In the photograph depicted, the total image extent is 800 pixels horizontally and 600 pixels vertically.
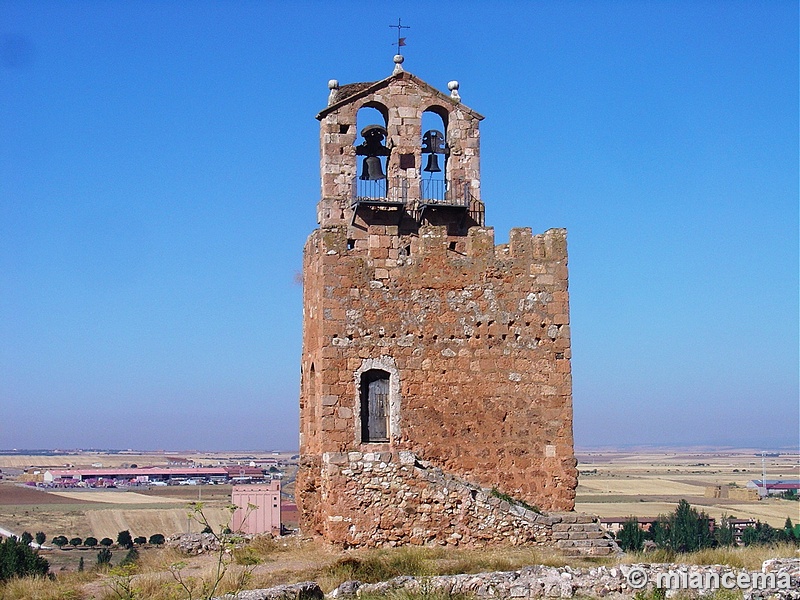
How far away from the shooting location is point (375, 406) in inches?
680

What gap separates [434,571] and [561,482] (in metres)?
4.38

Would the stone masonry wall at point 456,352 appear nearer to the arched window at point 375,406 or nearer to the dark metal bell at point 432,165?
the arched window at point 375,406

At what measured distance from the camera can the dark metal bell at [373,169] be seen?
1920cm

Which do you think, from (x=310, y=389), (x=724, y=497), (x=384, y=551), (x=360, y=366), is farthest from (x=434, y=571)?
(x=724, y=497)

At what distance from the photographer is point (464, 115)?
1941 centimetres

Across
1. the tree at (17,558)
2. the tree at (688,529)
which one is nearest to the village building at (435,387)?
the tree at (17,558)

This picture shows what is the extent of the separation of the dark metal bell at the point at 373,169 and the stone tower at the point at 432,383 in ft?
2.41

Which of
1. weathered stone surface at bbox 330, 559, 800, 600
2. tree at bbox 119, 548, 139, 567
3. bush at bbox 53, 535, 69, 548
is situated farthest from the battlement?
bush at bbox 53, 535, 69, 548

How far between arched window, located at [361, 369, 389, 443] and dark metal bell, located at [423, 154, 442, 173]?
4344 mm

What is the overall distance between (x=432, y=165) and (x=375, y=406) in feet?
16.3

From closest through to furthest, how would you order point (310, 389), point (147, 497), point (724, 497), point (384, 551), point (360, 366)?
point (384, 551) → point (360, 366) → point (310, 389) → point (724, 497) → point (147, 497)

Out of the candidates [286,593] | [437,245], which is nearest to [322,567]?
[286,593]

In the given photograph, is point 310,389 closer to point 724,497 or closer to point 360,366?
point 360,366

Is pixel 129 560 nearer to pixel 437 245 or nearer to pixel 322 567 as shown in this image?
pixel 322 567
